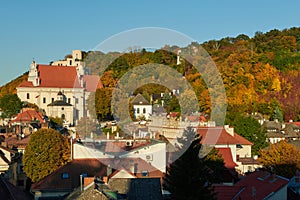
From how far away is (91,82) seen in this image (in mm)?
80812

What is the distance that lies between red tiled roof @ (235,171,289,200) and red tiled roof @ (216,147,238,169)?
9.18m

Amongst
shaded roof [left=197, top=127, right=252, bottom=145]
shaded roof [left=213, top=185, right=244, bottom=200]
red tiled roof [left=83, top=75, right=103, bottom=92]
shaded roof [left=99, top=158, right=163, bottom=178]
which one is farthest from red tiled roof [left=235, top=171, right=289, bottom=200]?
red tiled roof [left=83, top=75, right=103, bottom=92]

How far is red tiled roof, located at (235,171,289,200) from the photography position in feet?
78.8

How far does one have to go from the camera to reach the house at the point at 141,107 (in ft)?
227

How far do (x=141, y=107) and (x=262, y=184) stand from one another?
4527 centimetres

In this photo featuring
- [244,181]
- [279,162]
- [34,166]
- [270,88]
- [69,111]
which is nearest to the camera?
[244,181]

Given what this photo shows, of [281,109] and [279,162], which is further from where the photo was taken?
[281,109]

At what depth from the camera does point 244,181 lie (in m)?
27.5

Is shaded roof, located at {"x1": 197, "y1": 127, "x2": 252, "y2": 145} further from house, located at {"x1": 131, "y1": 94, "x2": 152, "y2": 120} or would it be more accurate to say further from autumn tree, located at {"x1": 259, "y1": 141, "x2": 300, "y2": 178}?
house, located at {"x1": 131, "y1": 94, "x2": 152, "y2": 120}

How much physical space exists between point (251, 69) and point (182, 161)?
61725 mm

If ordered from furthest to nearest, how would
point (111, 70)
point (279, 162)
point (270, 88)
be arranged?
1. point (111, 70)
2. point (270, 88)
3. point (279, 162)

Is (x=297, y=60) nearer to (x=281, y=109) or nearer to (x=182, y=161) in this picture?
(x=281, y=109)

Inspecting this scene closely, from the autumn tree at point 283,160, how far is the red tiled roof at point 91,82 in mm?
41071

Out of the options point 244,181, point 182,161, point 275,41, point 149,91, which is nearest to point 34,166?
point 244,181
